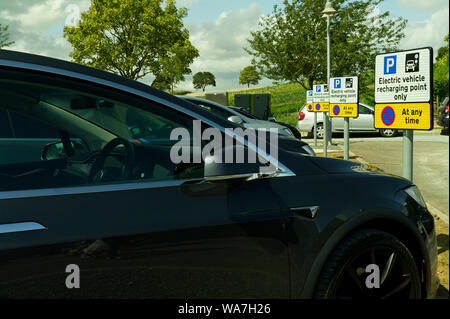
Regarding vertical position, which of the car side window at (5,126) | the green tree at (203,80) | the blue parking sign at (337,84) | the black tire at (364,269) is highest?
the green tree at (203,80)

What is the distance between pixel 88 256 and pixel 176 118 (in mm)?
710

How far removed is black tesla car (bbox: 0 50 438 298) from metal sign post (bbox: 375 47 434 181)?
5.22ft

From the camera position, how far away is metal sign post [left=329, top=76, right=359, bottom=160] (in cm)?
743

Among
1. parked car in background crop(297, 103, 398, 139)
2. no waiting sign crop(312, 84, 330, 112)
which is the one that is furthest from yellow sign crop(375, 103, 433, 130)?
parked car in background crop(297, 103, 398, 139)

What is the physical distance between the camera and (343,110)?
757cm


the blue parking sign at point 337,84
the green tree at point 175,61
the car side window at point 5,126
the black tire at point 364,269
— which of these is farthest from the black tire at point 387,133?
the green tree at point 175,61

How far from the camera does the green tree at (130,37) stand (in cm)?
3291

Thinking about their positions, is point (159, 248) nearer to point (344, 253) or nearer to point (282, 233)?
point (282, 233)

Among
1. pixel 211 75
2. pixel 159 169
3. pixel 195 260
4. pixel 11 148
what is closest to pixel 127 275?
pixel 195 260

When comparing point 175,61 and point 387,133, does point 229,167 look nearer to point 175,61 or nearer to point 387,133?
point 387,133

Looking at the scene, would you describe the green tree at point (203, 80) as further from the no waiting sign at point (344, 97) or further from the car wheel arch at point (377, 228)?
the car wheel arch at point (377, 228)

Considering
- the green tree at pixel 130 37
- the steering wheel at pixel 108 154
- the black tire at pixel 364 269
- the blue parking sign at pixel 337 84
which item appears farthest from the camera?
the green tree at pixel 130 37

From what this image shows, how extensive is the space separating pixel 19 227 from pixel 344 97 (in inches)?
260

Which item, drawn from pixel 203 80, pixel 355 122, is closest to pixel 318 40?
pixel 355 122
